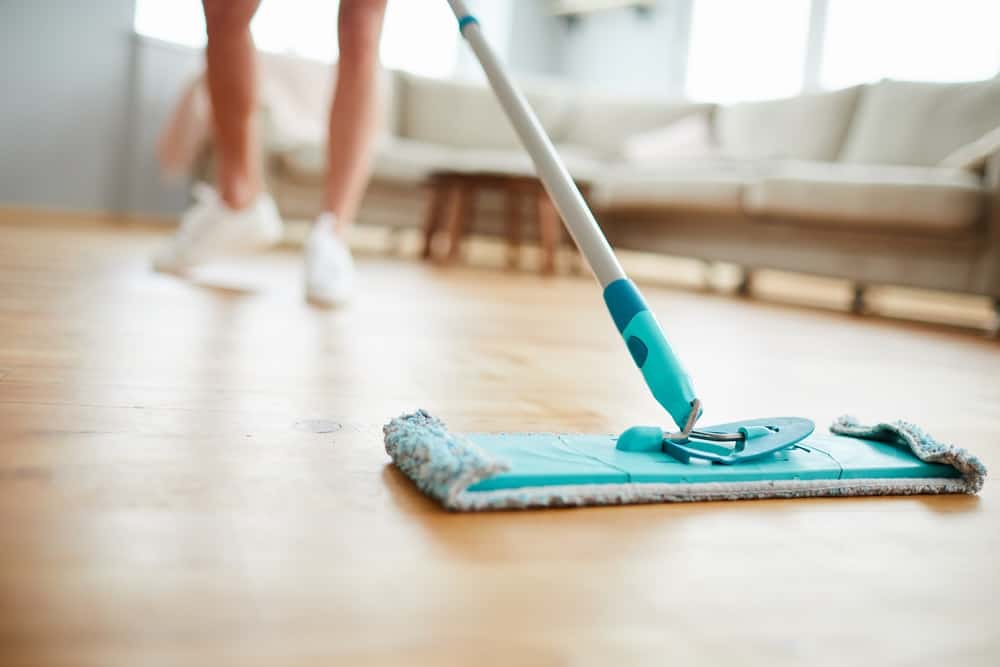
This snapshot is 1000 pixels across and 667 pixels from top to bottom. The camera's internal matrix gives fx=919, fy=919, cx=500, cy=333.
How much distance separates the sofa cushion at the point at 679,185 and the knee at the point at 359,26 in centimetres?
169

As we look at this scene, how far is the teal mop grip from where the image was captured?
0.59m

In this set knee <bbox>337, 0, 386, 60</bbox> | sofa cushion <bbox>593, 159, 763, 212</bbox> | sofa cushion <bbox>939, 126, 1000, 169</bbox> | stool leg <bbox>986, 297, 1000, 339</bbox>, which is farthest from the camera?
sofa cushion <bbox>593, 159, 763, 212</bbox>

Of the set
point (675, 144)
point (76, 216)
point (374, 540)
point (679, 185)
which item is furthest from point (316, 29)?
point (374, 540)

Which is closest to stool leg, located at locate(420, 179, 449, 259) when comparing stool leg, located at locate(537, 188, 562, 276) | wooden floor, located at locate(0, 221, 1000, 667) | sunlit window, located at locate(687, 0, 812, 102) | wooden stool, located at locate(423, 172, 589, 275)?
wooden stool, located at locate(423, 172, 589, 275)

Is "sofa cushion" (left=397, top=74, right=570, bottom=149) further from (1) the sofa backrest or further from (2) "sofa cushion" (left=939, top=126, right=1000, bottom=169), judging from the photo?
(2) "sofa cushion" (left=939, top=126, right=1000, bottom=169)

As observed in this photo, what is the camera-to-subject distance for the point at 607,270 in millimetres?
669

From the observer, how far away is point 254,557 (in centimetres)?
40

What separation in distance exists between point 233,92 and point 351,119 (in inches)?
8.3

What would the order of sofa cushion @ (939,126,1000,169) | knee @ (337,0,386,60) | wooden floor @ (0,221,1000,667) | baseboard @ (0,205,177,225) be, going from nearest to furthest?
wooden floor @ (0,221,1000,667)
knee @ (337,0,386,60)
sofa cushion @ (939,126,1000,169)
baseboard @ (0,205,177,225)

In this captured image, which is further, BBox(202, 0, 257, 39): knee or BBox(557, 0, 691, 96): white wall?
BBox(557, 0, 691, 96): white wall

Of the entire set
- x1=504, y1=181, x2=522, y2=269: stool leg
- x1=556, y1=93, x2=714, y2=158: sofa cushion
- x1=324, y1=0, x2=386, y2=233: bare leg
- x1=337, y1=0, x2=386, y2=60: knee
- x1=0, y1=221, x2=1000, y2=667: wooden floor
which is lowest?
x1=0, y1=221, x2=1000, y2=667: wooden floor

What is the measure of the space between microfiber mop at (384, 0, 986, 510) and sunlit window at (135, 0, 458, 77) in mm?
3205

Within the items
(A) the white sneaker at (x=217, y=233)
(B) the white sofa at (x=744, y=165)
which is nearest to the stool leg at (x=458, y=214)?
(B) the white sofa at (x=744, y=165)

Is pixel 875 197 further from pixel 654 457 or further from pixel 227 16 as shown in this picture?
pixel 654 457
